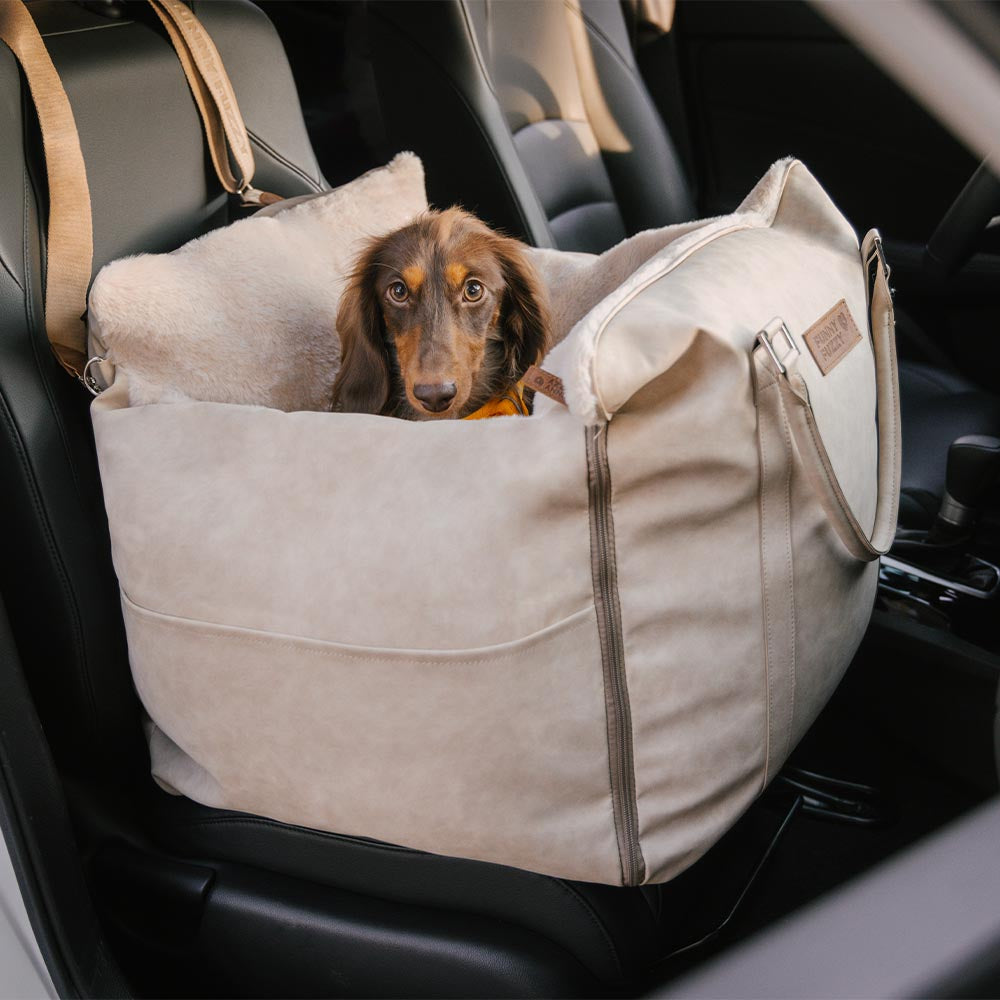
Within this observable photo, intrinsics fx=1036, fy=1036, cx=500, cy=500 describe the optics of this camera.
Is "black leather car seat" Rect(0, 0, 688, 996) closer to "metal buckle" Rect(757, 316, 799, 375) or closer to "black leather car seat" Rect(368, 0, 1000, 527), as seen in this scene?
"metal buckle" Rect(757, 316, 799, 375)

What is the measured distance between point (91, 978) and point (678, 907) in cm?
67

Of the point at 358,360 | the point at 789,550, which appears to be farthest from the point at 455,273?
the point at 789,550

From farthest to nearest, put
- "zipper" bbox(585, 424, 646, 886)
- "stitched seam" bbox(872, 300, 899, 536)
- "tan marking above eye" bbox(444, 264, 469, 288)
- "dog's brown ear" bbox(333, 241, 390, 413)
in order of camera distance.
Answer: "tan marking above eye" bbox(444, 264, 469, 288), "dog's brown ear" bbox(333, 241, 390, 413), "stitched seam" bbox(872, 300, 899, 536), "zipper" bbox(585, 424, 646, 886)

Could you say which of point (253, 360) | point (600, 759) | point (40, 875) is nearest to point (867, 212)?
point (253, 360)

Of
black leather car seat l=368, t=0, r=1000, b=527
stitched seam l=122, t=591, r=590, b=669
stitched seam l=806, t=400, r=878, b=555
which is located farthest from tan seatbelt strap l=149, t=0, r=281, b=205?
stitched seam l=806, t=400, r=878, b=555

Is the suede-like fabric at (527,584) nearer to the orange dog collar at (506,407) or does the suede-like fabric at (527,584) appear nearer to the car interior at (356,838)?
the car interior at (356,838)

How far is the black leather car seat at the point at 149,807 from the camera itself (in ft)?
3.64

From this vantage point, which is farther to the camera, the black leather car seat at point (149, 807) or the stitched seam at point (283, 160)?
the stitched seam at point (283, 160)

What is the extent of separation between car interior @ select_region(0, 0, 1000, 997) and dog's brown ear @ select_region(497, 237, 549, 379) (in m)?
0.34

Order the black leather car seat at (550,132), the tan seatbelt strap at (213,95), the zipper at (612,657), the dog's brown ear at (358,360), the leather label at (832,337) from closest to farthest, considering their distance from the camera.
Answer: the zipper at (612,657) → the leather label at (832,337) → the tan seatbelt strap at (213,95) → the dog's brown ear at (358,360) → the black leather car seat at (550,132)

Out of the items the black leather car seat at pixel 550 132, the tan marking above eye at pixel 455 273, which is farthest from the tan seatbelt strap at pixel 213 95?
the black leather car seat at pixel 550 132

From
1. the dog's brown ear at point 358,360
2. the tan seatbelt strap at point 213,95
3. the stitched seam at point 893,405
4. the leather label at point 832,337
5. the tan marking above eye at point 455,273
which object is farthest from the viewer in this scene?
the tan marking above eye at point 455,273

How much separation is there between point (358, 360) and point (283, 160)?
35 cm

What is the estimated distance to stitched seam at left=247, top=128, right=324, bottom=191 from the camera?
150cm
